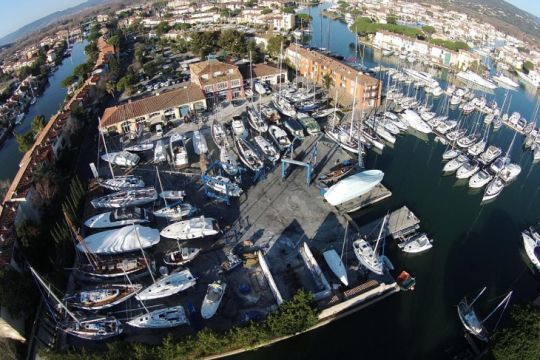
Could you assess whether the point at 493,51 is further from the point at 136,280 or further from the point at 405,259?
the point at 136,280

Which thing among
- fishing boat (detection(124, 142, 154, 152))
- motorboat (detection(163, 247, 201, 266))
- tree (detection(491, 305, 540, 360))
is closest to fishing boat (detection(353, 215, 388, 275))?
tree (detection(491, 305, 540, 360))

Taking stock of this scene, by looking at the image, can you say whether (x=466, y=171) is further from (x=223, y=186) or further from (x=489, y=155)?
(x=223, y=186)

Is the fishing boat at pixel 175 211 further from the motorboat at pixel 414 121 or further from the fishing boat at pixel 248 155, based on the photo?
the motorboat at pixel 414 121

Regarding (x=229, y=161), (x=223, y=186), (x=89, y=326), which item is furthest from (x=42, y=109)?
(x=89, y=326)

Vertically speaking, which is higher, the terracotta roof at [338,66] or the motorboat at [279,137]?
the terracotta roof at [338,66]

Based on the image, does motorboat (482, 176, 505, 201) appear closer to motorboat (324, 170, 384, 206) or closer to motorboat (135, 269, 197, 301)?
motorboat (324, 170, 384, 206)

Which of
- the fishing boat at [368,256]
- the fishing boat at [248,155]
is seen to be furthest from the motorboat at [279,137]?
the fishing boat at [368,256]
